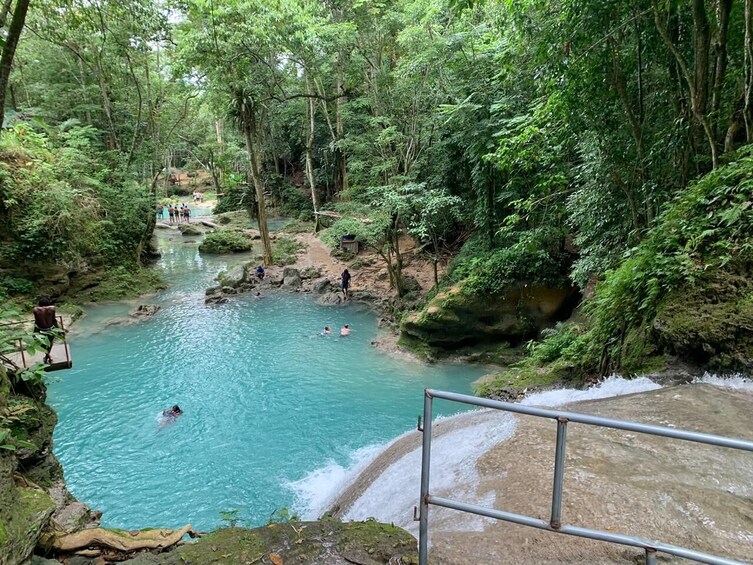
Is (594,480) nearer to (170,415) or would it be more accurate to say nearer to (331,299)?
(170,415)

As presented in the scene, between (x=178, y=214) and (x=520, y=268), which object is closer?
(x=520, y=268)

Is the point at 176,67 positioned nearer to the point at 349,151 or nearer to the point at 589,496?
the point at 349,151

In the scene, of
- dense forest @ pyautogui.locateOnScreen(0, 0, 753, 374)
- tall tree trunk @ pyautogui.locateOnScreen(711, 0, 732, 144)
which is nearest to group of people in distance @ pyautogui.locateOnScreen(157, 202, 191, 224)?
dense forest @ pyautogui.locateOnScreen(0, 0, 753, 374)

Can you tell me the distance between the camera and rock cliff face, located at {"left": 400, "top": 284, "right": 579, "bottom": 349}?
13.3m

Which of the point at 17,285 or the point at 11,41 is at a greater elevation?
the point at 11,41

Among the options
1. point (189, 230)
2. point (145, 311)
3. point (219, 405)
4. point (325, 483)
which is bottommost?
point (325, 483)

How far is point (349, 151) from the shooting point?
26984 mm

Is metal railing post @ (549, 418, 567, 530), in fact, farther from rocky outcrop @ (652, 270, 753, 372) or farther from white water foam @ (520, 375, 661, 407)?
rocky outcrop @ (652, 270, 753, 372)

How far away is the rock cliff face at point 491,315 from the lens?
13.3m

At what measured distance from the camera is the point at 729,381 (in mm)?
5238

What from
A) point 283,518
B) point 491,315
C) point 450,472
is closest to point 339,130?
point 491,315

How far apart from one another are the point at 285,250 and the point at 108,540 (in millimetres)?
23658

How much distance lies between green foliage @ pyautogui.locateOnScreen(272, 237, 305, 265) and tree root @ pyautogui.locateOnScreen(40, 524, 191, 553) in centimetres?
2132

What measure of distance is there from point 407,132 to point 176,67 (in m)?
10.6
